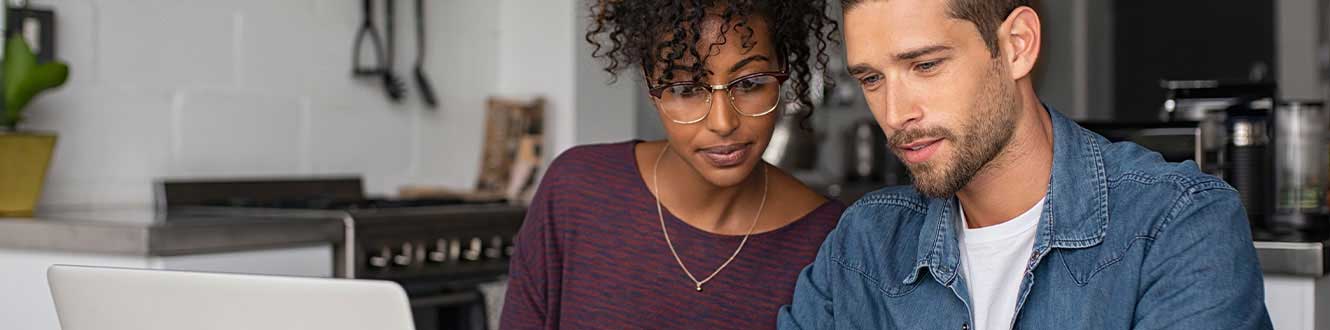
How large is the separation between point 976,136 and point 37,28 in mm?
2001

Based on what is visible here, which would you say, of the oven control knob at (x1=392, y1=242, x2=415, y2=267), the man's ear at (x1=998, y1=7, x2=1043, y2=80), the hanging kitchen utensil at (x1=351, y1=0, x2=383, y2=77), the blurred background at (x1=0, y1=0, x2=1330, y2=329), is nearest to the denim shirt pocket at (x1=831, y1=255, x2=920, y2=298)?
the man's ear at (x1=998, y1=7, x2=1043, y2=80)

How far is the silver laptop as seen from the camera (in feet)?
3.47

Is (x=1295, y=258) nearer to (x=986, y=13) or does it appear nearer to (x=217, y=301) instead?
(x=986, y=13)

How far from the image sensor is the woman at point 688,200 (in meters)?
1.58

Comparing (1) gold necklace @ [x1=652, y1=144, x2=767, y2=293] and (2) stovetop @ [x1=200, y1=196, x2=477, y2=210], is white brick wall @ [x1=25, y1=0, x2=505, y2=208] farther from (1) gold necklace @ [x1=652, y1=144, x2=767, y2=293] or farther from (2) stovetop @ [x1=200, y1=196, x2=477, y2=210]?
(1) gold necklace @ [x1=652, y1=144, x2=767, y2=293]

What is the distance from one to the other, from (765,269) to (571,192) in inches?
11.9

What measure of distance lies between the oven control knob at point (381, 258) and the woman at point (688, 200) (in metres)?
0.84

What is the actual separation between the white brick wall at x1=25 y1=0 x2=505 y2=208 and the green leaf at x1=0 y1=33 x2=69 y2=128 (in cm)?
17

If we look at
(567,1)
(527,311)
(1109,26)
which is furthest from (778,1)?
(1109,26)

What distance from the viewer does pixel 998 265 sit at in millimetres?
1397

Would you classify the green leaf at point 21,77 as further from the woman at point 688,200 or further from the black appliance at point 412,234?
the woman at point 688,200

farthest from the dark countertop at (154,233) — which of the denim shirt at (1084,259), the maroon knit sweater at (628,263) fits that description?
the denim shirt at (1084,259)

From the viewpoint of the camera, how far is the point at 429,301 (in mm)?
2615

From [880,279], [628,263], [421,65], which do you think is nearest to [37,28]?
[421,65]
